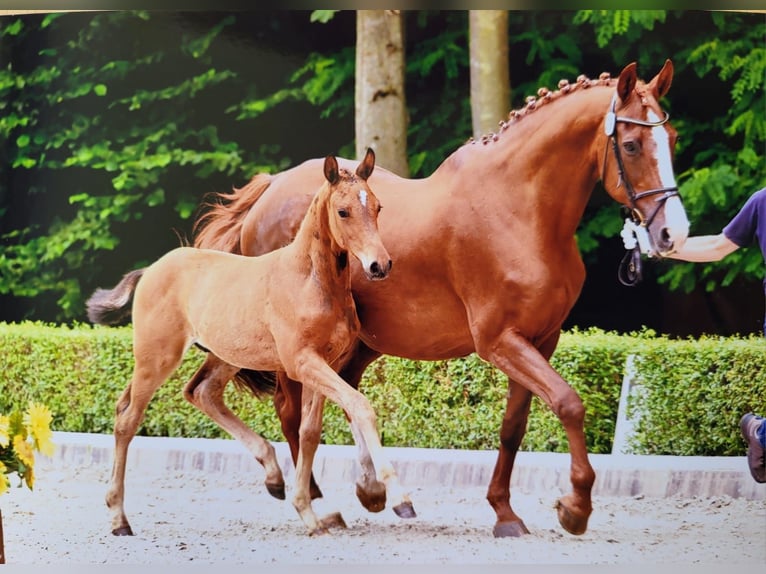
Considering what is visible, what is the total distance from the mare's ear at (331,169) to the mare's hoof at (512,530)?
1.65 m

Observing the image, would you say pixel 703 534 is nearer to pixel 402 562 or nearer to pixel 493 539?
pixel 493 539

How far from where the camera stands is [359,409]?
13.8 feet

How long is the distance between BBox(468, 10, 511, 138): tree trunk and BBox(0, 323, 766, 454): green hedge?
117 cm

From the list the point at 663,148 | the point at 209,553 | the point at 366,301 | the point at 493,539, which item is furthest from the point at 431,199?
the point at 209,553

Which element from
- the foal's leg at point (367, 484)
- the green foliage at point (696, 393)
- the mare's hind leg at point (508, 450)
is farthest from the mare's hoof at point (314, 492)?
the green foliage at point (696, 393)

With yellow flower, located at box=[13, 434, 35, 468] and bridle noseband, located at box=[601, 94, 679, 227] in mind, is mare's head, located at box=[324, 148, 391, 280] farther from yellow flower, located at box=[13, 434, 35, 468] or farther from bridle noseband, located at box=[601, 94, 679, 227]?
yellow flower, located at box=[13, 434, 35, 468]

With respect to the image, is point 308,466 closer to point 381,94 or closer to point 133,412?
point 133,412

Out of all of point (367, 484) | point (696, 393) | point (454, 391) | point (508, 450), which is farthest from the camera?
point (454, 391)

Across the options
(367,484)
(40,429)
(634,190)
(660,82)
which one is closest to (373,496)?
(367,484)

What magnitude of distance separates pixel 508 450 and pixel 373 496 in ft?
2.04

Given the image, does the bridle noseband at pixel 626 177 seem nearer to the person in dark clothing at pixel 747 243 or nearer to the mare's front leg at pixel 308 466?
the person in dark clothing at pixel 747 243

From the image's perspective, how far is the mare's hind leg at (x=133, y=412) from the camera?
4.86 meters

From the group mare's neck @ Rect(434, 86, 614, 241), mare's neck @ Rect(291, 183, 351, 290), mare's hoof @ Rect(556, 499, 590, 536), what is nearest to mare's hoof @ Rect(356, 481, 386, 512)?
mare's hoof @ Rect(556, 499, 590, 536)

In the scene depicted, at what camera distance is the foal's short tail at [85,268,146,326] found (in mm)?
5074
